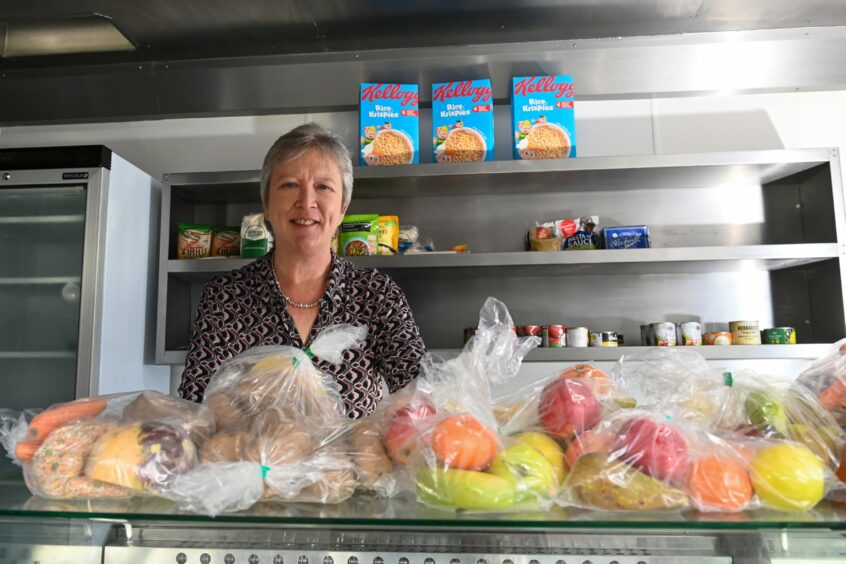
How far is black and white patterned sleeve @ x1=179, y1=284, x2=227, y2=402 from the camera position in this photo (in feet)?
3.59

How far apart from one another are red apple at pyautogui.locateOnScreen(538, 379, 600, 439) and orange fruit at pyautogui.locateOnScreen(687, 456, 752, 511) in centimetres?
10

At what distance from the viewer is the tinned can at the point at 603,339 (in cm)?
213

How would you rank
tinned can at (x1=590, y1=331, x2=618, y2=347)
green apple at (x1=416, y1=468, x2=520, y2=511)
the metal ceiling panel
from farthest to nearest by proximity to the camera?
the metal ceiling panel, tinned can at (x1=590, y1=331, x2=618, y2=347), green apple at (x1=416, y1=468, x2=520, y2=511)

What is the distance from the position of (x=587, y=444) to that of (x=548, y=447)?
4 cm

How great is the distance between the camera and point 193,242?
2283mm

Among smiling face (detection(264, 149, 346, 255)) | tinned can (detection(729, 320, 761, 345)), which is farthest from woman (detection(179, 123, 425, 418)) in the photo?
tinned can (detection(729, 320, 761, 345))

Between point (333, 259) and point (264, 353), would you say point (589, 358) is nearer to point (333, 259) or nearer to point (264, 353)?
point (333, 259)

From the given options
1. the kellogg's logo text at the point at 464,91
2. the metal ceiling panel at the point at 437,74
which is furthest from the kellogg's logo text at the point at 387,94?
the metal ceiling panel at the point at 437,74

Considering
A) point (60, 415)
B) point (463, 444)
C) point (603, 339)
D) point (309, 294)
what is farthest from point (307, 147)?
point (603, 339)

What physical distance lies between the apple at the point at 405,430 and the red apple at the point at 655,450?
0.58ft

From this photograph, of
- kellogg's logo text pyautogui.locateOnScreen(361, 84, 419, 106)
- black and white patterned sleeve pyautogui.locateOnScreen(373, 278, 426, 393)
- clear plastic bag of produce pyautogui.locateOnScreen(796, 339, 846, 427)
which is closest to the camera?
clear plastic bag of produce pyautogui.locateOnScreen(796, 339, 846, 427)

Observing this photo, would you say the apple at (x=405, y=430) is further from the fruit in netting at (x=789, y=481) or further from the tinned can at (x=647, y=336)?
the tinned can at (x=647, y=336)

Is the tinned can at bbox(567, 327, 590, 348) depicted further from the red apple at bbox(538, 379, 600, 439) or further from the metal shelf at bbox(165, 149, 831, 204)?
the red apple at bbox(538, 379, 600, 439)

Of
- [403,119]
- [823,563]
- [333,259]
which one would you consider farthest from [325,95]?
[823,563]
